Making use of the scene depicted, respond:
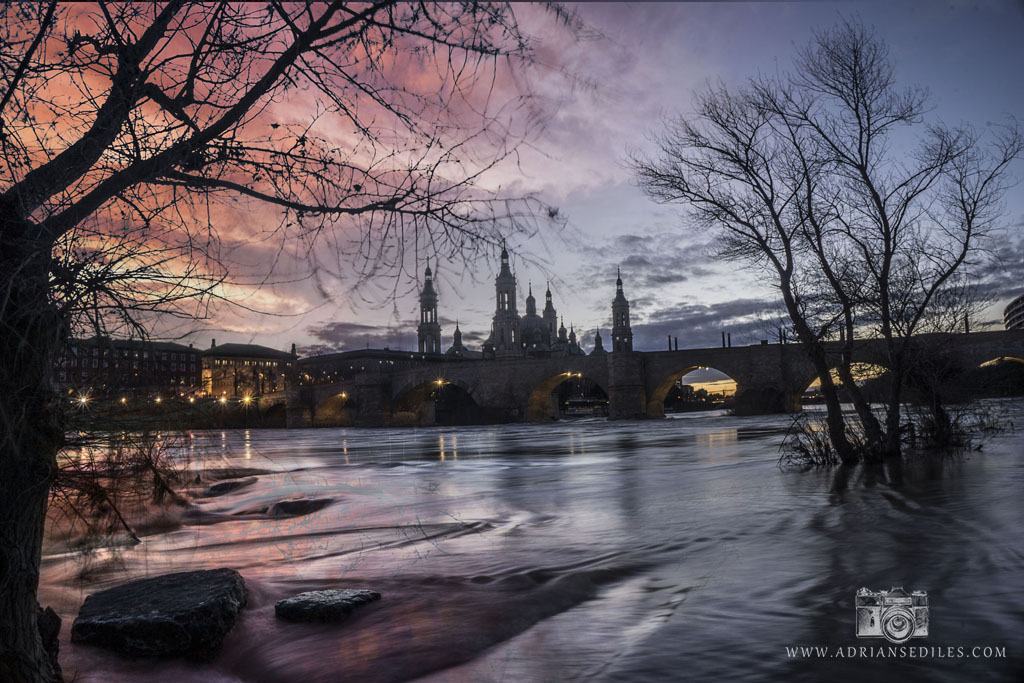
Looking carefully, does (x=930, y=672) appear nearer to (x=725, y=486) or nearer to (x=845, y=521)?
(x=845, y=521)

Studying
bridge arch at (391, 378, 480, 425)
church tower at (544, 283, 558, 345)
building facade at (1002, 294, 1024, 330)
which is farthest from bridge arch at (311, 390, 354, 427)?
building facade at (1002, 294, 1024, 330)

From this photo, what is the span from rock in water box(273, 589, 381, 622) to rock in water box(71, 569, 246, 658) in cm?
29

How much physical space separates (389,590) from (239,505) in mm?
5980

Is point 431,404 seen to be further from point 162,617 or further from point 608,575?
point 162,617

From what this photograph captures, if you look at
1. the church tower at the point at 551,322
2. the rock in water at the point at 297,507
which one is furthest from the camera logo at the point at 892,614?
the church tower at the point at 551,322

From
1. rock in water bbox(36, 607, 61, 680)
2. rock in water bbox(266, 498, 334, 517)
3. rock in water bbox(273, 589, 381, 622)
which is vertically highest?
rock in water bbox(36, 607, 61, 680)

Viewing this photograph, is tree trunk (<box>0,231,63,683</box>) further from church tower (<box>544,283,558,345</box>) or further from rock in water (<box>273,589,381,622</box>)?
church tower (<box>544,283,558,345</box>)

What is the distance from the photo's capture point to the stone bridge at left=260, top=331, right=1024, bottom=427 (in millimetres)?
48938

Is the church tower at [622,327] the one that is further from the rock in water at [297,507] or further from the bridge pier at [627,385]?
the rock in water at [297,507]

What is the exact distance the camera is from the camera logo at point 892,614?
3637mm

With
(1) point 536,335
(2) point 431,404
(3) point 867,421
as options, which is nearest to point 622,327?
(1) point 536,335

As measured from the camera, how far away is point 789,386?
48844 millimetres

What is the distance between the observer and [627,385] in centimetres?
5312

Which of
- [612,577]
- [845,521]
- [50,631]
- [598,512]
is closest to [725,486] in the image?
[598,512]
